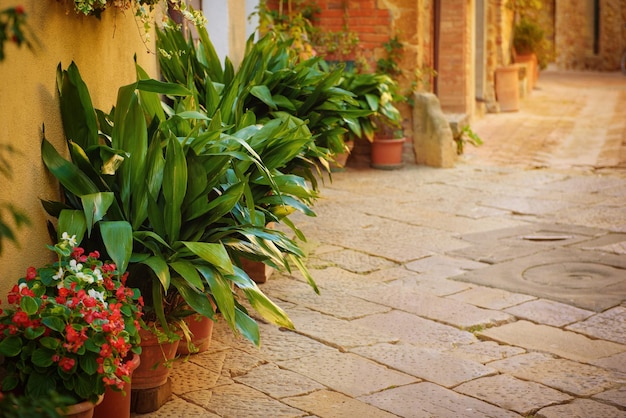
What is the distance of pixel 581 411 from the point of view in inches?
143

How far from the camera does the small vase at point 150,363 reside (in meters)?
3.51

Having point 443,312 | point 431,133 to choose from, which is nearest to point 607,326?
point 443,312

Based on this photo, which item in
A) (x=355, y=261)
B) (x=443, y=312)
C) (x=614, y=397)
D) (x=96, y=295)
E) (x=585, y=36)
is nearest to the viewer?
(x=96, y=295)

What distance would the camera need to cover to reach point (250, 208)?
381cm

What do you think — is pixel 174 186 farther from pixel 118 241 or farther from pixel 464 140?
pixel 464 140

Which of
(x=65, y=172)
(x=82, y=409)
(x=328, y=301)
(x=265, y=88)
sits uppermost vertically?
(x=265, y=88)

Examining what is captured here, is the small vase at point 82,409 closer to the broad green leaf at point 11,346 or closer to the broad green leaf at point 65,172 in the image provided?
the broad green leaf at point 11,346

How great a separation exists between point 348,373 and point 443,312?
1.08 metres

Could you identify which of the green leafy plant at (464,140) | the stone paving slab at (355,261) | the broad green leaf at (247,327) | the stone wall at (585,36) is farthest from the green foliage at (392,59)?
the stone wall at (585,36)

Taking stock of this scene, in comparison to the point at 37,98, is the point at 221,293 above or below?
below

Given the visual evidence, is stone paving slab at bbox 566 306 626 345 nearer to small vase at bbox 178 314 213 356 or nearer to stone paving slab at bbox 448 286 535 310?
stone paving slab at bbox 448 286 535 310

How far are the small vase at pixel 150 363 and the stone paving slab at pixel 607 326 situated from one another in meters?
2.22

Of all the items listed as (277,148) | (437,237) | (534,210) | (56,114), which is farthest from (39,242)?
(534,210)

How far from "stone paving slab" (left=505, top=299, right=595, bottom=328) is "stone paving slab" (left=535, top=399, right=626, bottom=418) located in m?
1.04
